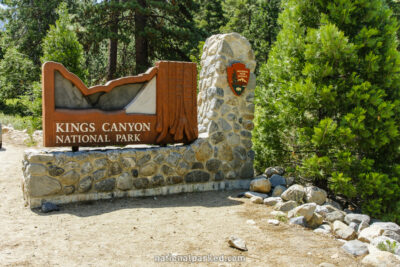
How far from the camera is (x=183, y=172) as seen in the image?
19.3 feet

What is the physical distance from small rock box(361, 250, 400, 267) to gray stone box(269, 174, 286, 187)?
9.08 ft

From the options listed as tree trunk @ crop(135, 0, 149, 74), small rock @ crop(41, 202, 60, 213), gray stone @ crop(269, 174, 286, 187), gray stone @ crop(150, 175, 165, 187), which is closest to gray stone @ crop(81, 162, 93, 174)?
small rock @ crop(41, 202, 60, 213)

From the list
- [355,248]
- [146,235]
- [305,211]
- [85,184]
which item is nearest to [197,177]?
[85,184]

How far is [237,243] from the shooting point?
3559 millimetres

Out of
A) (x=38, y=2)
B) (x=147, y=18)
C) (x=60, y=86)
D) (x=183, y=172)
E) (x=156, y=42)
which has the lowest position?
(x=183, y=172)

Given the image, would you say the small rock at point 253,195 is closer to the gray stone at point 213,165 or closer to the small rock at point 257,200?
the small rock at point 257,200

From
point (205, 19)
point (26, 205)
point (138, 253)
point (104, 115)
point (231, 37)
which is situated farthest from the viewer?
point (205, 19)

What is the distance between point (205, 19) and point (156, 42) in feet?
43.9

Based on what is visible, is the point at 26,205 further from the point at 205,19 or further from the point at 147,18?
the point at 205,19

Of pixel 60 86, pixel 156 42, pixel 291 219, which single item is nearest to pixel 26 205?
pixel 60 86

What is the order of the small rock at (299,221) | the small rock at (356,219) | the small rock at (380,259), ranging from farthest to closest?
the small rock at (356,219) < the small rock at (299,221) < the small rock at (380,259)

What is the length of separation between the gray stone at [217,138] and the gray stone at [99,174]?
202 centimetres

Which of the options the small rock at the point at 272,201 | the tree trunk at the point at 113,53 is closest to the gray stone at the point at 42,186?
the small rock at the point at 272,201

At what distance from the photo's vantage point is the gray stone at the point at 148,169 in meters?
5.53
